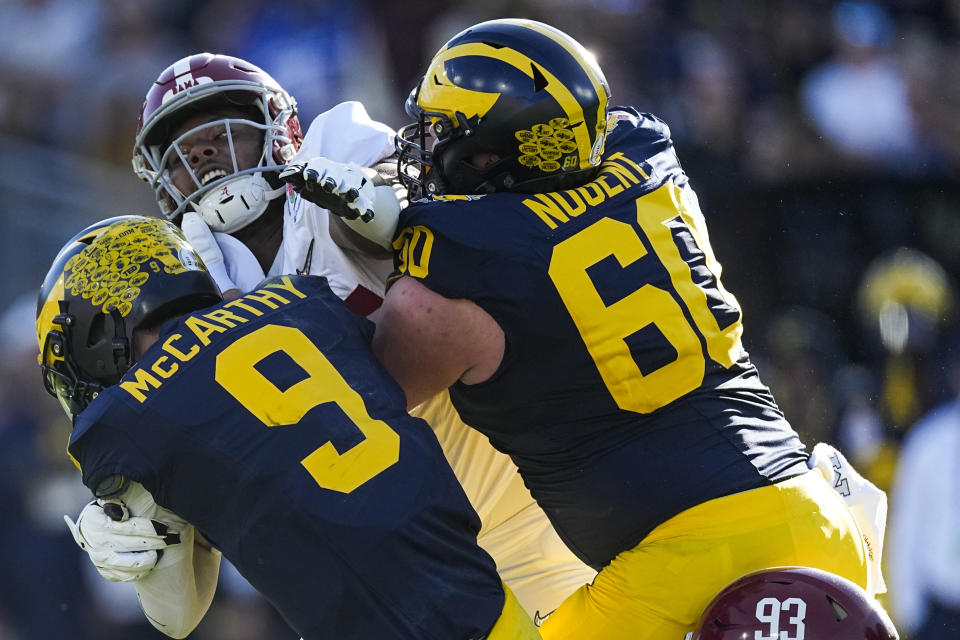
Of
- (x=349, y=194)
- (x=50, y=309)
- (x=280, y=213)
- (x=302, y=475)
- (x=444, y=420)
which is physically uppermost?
(x=349, y=194)

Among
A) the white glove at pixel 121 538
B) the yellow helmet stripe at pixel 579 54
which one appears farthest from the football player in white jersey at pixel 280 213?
the white glove at pixel 121 538

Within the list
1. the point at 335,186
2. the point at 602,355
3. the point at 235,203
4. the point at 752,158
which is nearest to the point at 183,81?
the point at 235,203

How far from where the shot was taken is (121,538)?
2525mm

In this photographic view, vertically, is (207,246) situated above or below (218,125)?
below

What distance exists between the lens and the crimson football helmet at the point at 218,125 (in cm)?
352

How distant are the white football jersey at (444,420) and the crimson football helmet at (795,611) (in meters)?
1.13

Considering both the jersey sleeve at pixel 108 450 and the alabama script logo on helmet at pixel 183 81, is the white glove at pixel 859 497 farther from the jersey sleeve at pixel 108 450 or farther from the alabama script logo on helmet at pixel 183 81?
the alabama script logo on helmet at pixel 183 81

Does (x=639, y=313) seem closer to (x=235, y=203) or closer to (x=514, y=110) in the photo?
(x=514, y=110)

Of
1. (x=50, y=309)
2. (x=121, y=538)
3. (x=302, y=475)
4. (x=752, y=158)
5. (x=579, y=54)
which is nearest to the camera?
(x=302, y=475)

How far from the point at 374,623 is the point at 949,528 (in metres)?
4.44

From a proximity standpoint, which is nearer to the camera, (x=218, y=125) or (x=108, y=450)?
(x=108, y=450)

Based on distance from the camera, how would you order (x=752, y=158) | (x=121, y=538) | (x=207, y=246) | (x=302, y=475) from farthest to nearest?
1. (x=752, y=158)
2. (x=207, y=246)
3. (x=121, y=538)
4. (x=302, y=475)

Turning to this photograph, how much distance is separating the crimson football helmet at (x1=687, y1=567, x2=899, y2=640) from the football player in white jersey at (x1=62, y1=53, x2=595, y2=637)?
1.16 meters

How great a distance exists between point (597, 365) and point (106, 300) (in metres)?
1.04
